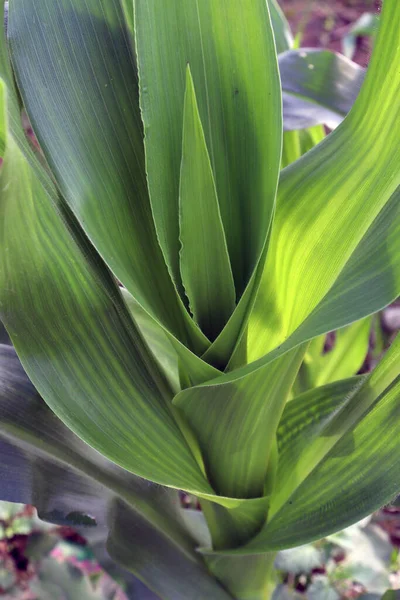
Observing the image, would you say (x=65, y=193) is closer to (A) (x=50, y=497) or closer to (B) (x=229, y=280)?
(B) (x=229, y=280)

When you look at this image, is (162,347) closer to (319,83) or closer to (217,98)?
(217,98)

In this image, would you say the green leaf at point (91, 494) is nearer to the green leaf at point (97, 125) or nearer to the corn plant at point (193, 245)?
the corn plant at point (193, 245)

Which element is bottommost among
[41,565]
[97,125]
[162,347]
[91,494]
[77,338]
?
[41,565]

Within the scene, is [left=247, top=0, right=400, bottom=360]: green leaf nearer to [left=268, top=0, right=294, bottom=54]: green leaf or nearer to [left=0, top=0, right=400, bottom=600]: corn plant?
[left=0, top=0, right=400, bottom=600]: corn plant

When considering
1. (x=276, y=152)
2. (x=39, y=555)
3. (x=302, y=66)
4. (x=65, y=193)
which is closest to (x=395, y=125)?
(x=276, y=152)

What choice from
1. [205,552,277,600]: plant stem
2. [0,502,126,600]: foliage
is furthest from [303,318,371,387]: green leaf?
[0,502,126,600]: foliage

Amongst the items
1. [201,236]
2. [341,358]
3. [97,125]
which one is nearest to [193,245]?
[201,236]

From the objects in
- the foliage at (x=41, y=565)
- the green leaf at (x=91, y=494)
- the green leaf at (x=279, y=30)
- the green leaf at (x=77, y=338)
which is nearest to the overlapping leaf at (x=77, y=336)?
the green leaf at (x=77, y=338)
